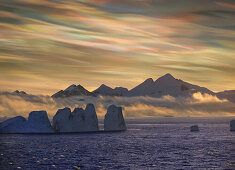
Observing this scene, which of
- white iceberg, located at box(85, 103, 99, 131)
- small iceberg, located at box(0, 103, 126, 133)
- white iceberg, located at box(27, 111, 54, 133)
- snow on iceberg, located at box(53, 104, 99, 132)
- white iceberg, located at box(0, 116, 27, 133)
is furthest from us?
white iceberg, located at box(85, 103, 99, 131)

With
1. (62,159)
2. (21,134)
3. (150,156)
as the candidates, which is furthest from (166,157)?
(21,134)

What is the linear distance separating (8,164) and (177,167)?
28020 millimetres

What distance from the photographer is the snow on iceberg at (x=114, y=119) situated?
145 metres

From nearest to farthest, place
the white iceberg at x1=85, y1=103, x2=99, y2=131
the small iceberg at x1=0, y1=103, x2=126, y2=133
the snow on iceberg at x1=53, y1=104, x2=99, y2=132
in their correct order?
the small iceberg at x1=0, y1=103, x2=126, y2=133 → the snow on iceberg at x1=53, y1=104, x2=99, y2=132 → the white iceberg at x1=85, y1=103, x2=99, y2=131

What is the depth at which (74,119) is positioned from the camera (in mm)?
138750

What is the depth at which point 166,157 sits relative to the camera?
72.2m

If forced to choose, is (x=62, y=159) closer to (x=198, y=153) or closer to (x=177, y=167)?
(x=177, y=167)

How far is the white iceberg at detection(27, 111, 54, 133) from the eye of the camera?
420 feet

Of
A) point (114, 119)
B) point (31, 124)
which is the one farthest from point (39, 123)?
point (114, 119)

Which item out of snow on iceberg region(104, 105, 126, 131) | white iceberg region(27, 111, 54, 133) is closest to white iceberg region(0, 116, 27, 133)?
white iceberg region(27, 111, 54, 133)

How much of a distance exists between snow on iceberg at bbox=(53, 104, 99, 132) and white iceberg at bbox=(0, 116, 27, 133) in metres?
11.2

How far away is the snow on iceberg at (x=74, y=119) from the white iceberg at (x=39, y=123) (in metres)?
4.27

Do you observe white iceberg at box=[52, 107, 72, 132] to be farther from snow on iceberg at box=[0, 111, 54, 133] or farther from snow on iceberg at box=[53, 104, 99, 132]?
snow on iceberg at box=[0, 111, 54, 133]

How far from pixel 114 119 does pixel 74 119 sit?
58.4 ft
